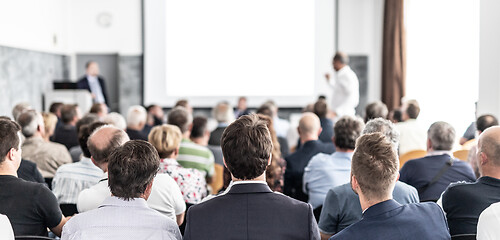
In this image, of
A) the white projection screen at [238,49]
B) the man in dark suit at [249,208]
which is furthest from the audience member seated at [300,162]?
the white projection screen at [238,49]

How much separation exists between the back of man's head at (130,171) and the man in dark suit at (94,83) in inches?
312

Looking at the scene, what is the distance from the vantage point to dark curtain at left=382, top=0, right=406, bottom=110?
954 cm

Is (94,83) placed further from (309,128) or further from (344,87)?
(309,128)

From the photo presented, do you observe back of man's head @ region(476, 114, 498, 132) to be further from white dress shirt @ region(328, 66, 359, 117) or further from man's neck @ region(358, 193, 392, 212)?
white dress shirt @ region(328, 66, 359, 117)

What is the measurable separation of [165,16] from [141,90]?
1.44 metres

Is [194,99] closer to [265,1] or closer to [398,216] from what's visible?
[265,1]

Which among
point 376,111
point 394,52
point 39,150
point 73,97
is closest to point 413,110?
point 376,111

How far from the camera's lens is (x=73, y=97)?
9062 millimetres

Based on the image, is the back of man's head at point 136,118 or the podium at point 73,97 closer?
the back of man's head at point 136,118

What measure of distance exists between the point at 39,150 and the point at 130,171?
2.31m

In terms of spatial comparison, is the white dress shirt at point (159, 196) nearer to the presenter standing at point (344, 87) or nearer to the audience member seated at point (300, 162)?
the audience member seated at point (300, 162)

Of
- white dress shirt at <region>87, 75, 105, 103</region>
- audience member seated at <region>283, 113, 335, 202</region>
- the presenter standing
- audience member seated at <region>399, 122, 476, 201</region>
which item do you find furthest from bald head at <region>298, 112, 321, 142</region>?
white dress shirt at <region>87, 75, 105, 103</region>

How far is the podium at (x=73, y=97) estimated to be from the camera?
29.6ft

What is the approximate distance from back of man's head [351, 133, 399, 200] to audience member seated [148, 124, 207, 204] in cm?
159
